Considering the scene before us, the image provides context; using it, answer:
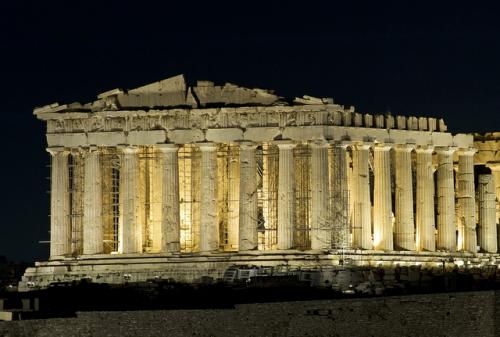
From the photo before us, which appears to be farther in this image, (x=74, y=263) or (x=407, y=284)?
(x=74, y=263)

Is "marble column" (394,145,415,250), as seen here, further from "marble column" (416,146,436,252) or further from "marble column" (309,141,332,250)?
"marble column" (309,141,332,250)

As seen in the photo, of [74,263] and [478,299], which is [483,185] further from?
[478,299]

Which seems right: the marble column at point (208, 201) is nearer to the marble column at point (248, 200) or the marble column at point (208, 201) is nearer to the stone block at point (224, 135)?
the stone block at point (224, 135)

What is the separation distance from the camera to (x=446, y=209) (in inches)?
5138

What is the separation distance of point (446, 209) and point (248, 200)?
1316 cm

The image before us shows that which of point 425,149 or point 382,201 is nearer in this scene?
point 382,201

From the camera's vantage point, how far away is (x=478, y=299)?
9500cm

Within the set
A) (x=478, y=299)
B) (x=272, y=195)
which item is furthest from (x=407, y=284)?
(x=272, y=195)

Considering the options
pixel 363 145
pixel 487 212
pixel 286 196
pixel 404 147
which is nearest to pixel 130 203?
pixel 286 196

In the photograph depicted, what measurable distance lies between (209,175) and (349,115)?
29.4 feet

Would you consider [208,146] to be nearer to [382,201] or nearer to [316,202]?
[316,202]

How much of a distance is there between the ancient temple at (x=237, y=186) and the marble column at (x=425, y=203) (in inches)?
3.4

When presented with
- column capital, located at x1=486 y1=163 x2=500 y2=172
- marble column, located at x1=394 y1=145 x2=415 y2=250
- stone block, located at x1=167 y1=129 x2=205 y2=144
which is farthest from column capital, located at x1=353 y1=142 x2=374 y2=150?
column capital, located at x1=486 y1=163 x2=500 y2=172

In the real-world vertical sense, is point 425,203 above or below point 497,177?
below
